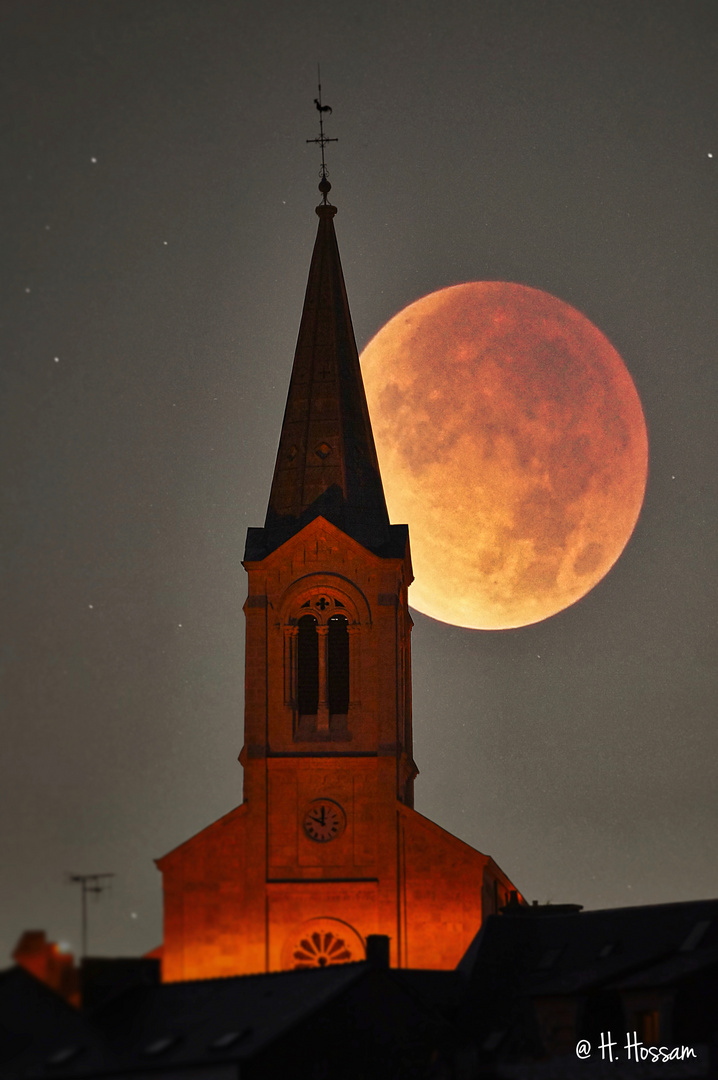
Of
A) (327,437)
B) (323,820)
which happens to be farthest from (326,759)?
(327,437)

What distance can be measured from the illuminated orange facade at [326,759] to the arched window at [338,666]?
59mm

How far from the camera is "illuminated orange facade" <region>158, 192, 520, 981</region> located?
92.6 meters

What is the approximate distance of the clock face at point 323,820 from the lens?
95125 mm

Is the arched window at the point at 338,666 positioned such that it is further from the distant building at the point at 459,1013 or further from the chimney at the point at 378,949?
the chimney at the point at 378,949

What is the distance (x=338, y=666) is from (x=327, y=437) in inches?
397

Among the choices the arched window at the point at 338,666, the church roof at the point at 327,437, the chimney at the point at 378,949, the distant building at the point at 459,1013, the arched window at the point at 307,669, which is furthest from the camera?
the church roof at the point at 327,437

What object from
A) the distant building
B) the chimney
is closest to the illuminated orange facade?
the distant building

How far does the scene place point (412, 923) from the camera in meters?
92.6

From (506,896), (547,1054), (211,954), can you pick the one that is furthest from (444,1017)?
(506,896)

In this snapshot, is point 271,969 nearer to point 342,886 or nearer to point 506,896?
point 342,886

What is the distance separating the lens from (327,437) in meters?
100

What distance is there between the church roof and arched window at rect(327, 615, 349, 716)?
3.62m

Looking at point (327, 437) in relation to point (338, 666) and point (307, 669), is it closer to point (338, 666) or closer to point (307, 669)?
point (338, 666)

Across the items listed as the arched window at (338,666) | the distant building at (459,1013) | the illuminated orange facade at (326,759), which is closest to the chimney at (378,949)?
the distant building at (459,1013)
